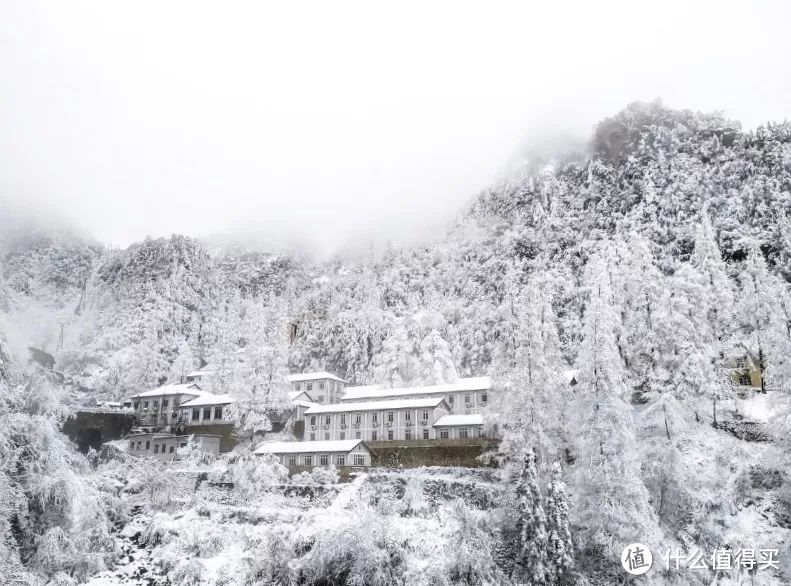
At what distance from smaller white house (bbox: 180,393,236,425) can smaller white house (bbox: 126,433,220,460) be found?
3.63 meters

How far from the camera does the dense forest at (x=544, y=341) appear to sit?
32625mm

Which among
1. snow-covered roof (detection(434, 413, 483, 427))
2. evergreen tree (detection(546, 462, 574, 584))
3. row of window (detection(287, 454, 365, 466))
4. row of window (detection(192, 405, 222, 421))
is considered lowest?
evergreen tree (detection(546, 462, 574, 584))

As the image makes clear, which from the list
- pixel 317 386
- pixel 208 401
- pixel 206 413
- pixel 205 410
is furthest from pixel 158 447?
pixel 317 386

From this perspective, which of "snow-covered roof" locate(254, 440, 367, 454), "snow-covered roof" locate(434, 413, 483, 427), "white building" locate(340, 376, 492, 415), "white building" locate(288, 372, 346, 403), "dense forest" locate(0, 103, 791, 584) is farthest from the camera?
"white building" locate(288, 372, 346, 403)

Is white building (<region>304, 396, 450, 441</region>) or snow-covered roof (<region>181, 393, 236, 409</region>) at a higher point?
snow-covered roof (<region>181, 393, 236, 409</region>)

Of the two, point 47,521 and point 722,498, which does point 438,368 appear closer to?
point 722,498

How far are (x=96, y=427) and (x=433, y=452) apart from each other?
1586 inches

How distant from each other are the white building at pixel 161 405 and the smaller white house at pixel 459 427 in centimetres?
3316

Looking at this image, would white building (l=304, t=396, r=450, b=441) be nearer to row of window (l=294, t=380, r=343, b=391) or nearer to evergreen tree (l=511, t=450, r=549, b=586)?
row of window (l=294, t=380, r=343, b=391)

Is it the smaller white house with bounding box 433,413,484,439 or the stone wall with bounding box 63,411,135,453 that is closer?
the smaller white house with bounding box 433,413,484,439

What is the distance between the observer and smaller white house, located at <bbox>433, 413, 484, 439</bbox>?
50.5m

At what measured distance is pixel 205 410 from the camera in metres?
66.7

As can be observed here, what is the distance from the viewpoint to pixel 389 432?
5766 cm

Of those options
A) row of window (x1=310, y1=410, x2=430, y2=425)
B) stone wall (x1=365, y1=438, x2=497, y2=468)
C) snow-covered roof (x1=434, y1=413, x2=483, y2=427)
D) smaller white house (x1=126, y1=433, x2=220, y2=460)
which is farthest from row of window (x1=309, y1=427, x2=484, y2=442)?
smaller white house (x1=126, y1=433, x2=220, y2=460)
